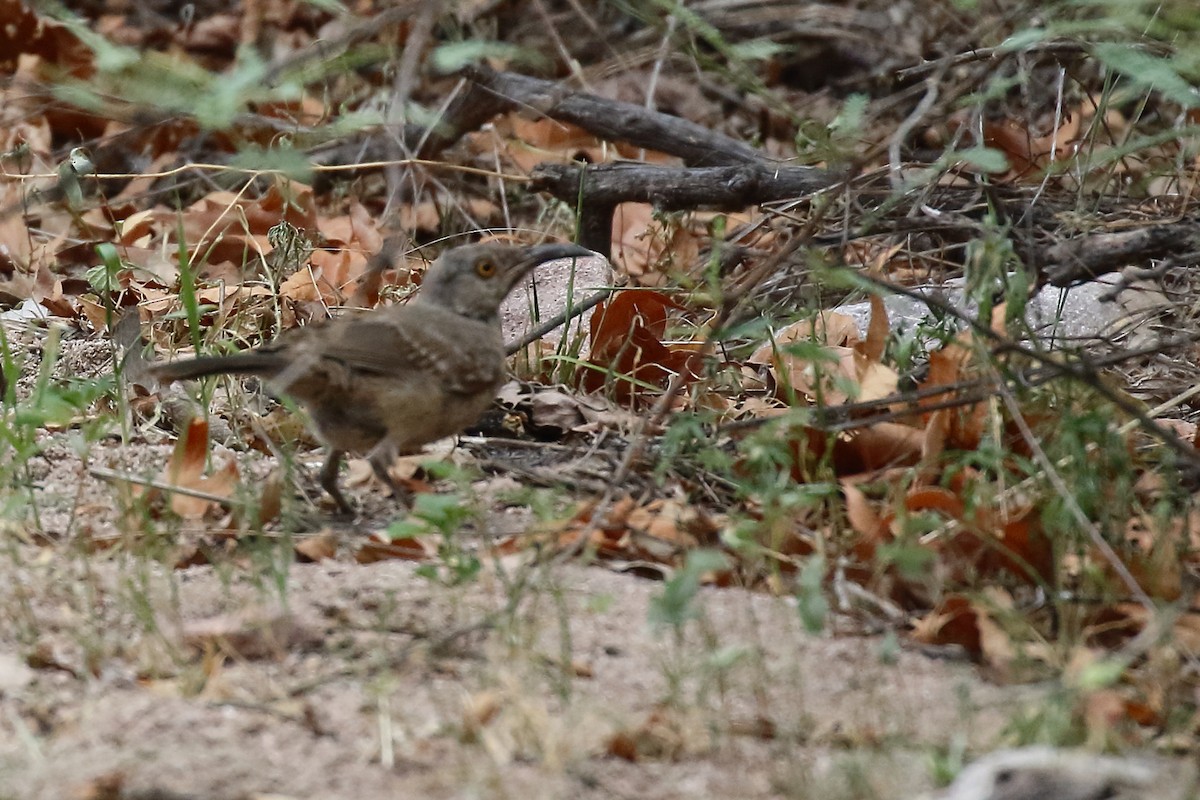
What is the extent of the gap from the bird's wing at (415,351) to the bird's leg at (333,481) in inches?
12.3

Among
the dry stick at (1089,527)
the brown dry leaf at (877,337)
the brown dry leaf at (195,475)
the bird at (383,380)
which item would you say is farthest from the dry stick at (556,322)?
the dry stick at (1089,527)

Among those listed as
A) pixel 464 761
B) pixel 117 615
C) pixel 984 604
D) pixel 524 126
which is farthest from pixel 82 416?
pixel 524 126

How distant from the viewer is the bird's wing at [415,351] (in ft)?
15.1

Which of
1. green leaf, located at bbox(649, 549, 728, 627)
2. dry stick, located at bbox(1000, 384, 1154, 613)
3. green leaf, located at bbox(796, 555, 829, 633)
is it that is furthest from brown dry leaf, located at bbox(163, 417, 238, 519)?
dry stick, located at bbox(1000, 384, 1154, 613)

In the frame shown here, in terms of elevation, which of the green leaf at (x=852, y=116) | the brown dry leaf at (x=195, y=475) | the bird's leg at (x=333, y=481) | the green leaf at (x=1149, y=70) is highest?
the green leaf at (x=1149, y=70)

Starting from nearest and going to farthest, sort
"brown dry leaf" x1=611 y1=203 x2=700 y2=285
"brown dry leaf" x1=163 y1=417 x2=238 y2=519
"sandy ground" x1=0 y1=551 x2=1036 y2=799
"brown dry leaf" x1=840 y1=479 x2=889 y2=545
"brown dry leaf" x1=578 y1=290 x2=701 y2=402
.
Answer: "sandy ground" x1=0 y1=551 x2=1036 y2=799 → "brown dry leaf" x1=840 y1=479 x2=889 y2=545 → "brown dry leaf" x1=163 y1=417 x2=238 y2=519 → "brown dry leaf" x1=578 y1=290 x2=701 y2=402 → "brown dry leaf" x1=611 y1=203 x2=700 y2=285

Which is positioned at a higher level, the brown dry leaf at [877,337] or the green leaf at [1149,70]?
the green leaf at [1149,70]

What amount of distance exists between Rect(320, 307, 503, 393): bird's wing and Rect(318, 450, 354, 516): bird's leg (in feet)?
1.03

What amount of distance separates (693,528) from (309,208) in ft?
13.0

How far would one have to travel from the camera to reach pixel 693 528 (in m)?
4.00

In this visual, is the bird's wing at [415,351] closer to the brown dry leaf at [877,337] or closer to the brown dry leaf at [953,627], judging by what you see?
the brown dry leaf at [877,337]

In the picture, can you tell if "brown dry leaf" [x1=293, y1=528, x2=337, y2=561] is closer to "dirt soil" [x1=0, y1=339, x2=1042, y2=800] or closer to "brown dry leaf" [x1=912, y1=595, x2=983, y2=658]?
"dirt soil" [x1=0, y1=339, x2=1042, y2=800]

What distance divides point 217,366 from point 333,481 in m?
0.63

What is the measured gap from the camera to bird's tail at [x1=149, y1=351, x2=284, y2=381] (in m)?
4.22
